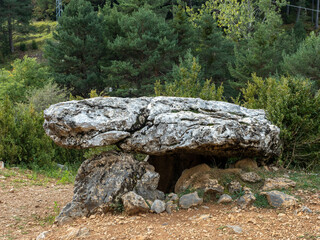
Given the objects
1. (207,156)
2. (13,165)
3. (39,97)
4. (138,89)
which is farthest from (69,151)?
(138,89)

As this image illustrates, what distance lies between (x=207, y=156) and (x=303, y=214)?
83.5 inches

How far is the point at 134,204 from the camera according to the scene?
461 cm

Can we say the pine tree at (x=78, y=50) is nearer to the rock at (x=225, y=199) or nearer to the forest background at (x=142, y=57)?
the forest background at (x=142, y=57)

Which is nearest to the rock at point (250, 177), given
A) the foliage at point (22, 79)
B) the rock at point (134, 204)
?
the rock at point (134, 204)

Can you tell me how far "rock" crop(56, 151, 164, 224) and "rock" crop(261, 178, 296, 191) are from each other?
65.8 inches

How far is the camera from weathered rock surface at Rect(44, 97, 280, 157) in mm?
4879

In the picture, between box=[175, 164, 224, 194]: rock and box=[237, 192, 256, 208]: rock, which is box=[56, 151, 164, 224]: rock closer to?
box=[175, 164, 224, 194]: rock

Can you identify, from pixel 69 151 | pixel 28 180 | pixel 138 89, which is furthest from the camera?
pixel 138 89

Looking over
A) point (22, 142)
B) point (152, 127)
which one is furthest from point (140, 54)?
point (152, 127)

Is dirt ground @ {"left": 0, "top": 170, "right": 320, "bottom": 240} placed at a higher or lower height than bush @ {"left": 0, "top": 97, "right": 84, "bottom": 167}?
higher

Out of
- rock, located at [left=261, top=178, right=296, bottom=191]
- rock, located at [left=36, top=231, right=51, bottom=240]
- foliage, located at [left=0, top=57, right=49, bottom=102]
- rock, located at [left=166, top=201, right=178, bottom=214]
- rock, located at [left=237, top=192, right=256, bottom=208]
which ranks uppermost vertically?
rock, located at [left=261, top=178, right=296, bottom=191]

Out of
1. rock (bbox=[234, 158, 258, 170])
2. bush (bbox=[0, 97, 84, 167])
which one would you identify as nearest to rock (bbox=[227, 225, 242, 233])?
rock (bbox=[234, 158, 258, 170])

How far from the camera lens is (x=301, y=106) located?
6242mm

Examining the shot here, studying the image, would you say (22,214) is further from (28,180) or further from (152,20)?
(152,20)
